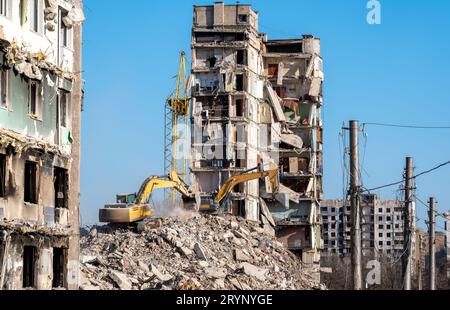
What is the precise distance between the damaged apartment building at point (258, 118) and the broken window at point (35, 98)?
43953 mm

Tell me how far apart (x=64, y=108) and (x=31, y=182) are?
281cm

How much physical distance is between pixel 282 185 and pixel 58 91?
176ft

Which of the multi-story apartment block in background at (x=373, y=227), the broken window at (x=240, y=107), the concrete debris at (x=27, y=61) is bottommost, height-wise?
the multi-story apartment block in background at (x=373, y=227)

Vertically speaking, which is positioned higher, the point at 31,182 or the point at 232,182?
the point at 232,182

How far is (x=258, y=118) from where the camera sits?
80.6 metres

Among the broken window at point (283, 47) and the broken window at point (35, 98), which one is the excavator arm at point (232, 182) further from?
the broken window at point (35, 98)

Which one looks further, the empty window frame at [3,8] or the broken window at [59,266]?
the broken window at [59,266]

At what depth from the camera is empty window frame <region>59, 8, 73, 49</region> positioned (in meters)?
32.0

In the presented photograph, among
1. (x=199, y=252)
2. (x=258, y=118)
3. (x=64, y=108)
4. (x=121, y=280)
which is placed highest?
(x=258, y=118)

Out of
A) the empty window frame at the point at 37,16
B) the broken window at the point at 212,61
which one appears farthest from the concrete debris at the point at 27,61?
the broken window at the point at 212,61

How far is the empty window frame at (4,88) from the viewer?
28.2m

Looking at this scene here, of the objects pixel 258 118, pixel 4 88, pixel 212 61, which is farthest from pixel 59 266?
pixel 258 118

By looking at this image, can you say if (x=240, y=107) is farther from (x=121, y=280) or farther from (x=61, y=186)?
(x=61, y=186)
